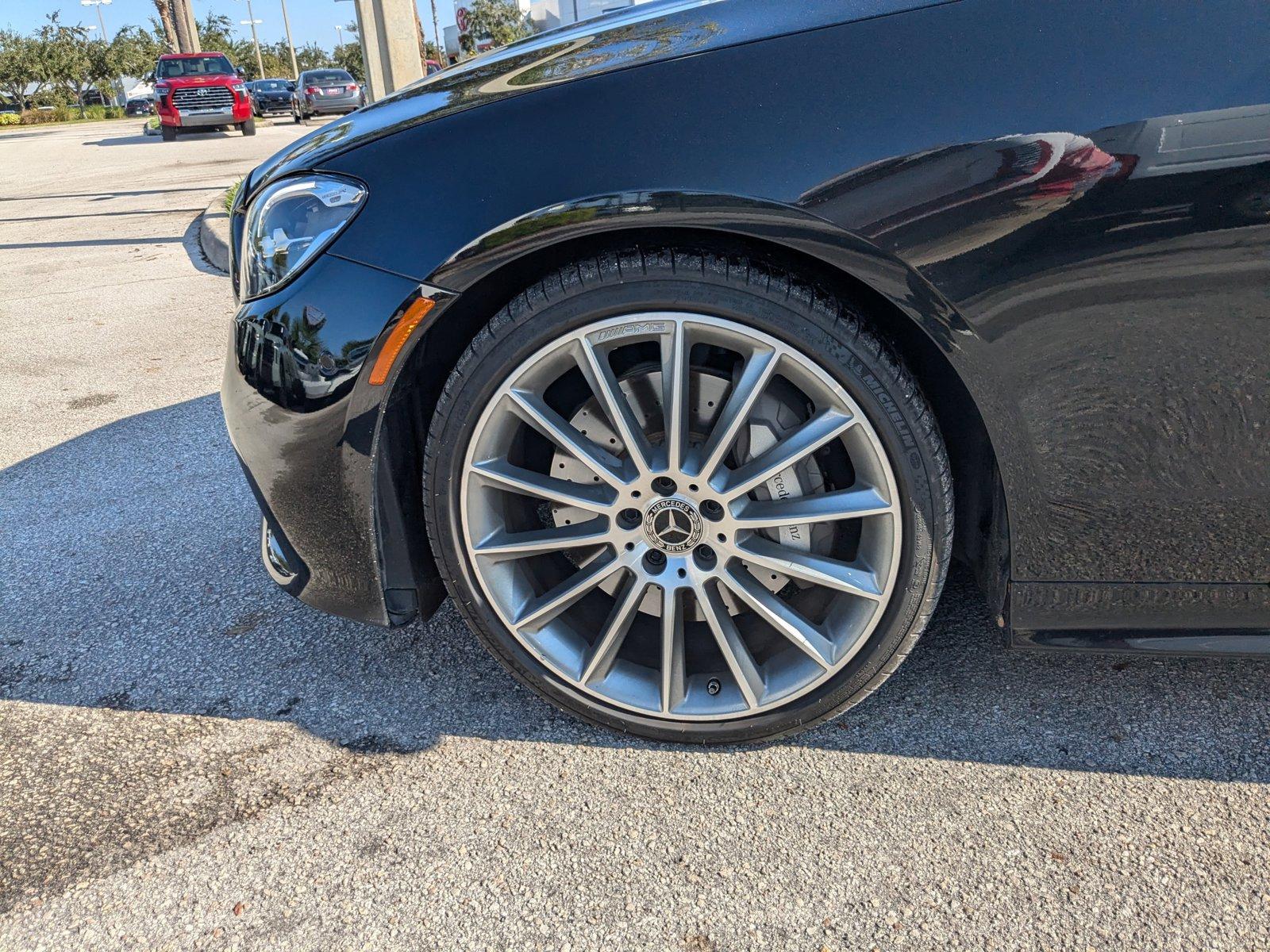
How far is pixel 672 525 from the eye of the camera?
1.91 meters

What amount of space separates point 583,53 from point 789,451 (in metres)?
0.87

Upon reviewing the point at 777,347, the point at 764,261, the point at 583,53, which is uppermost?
the point at 583,53

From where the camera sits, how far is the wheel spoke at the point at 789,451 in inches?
70.9

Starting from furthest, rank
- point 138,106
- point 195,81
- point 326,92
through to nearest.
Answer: point 138,106, point 326,92, point 195,81

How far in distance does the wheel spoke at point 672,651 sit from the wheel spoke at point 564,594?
0.39ft

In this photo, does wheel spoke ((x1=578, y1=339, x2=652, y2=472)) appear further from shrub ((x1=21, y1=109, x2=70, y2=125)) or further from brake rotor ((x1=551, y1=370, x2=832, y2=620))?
shrub ((x1=21, y1=109, x2=70, y2=125))

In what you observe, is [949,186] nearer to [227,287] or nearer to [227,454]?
[227,454]

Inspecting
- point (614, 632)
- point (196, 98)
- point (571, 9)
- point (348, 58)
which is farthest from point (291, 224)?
point (348, 58)

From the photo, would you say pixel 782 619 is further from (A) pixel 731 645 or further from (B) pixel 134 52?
(B) pixel 134 52

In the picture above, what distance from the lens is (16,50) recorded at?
A: 53.3 meters

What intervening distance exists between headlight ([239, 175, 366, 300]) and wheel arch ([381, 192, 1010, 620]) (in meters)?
0.26

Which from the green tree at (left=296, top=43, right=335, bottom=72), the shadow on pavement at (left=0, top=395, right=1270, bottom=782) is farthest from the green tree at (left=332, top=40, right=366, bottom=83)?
the shadow on pavement at (left=0, top=395, right=1270, bottom=782)

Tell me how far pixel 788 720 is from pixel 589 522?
546 mm

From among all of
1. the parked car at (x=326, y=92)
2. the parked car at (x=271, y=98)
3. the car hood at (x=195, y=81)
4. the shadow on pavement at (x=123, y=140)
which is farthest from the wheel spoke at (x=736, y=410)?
the parked car at (x=271, y=98)
